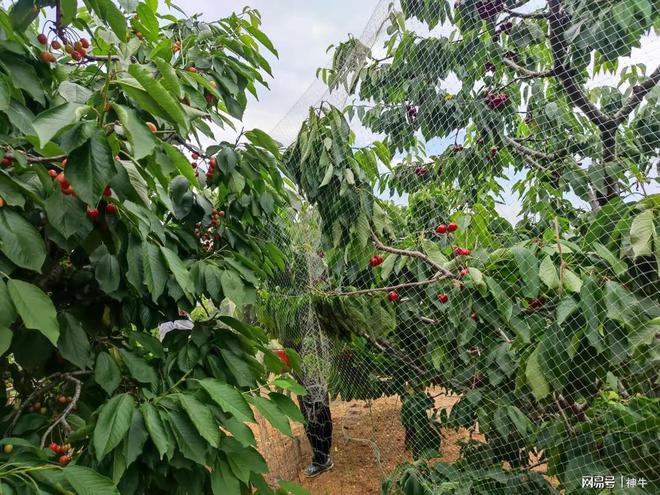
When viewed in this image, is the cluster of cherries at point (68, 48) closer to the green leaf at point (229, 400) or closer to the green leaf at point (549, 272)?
the green leaf at point (229, 400)

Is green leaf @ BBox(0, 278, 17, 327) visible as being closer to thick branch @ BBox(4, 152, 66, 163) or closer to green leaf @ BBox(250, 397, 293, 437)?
thick branch @ BBox(4, 152, 66, 163)

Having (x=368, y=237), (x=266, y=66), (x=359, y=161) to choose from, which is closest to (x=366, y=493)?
(x=368, y=237)

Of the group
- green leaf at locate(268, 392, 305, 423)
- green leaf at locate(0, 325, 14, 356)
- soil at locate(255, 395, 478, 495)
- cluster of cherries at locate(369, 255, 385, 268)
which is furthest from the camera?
soil at locate(255, 395, 478, 495)

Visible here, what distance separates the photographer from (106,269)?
1115 mm

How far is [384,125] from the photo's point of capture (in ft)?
7.34

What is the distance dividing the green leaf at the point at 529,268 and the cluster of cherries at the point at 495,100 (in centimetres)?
89

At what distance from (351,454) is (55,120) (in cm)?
303

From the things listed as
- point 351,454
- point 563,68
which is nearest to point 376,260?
point 563,68

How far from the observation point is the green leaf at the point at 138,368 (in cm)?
116

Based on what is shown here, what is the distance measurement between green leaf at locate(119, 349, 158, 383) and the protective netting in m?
0.81

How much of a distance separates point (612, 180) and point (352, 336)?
1233 mm

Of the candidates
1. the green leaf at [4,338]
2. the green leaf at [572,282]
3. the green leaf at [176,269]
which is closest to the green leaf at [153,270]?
the green leaf at [176,269]

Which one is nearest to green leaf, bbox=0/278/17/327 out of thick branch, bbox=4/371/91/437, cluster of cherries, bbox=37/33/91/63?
thick branch, bbox=4/371/91/437

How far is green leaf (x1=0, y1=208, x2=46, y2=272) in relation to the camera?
2.80ft
